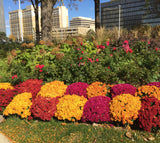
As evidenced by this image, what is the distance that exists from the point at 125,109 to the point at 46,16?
20.8 feet

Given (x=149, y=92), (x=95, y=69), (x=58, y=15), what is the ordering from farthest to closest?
(x=58, y=15) → (x=95, y=69) → (x=149, y=92)

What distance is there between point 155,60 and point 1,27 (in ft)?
486

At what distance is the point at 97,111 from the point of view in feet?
9.80

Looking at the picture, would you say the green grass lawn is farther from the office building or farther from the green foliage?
the office building

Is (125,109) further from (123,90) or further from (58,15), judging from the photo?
(58,15)

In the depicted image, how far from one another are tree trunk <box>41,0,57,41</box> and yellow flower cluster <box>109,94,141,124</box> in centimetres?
584

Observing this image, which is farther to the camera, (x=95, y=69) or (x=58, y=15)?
(x=58, y=15)

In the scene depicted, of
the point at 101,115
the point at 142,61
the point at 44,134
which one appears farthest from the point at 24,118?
the point at 142,61

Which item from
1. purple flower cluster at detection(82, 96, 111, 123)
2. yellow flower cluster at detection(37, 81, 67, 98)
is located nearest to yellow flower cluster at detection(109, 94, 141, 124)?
purple flower cluster at detection(82, 96, 111, 123)

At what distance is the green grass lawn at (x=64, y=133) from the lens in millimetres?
2549

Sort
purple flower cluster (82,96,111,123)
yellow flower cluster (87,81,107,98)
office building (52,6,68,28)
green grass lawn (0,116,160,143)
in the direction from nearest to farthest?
green grass lawn (0,116,160,143)
purple flower cluster (82,96,111,123)
yellow flower cluster (87,81,107,98)
office building (52,6,68,28)

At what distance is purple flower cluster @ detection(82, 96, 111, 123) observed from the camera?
294cm

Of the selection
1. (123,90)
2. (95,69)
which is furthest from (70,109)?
(95,69)

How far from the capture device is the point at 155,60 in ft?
13.9
